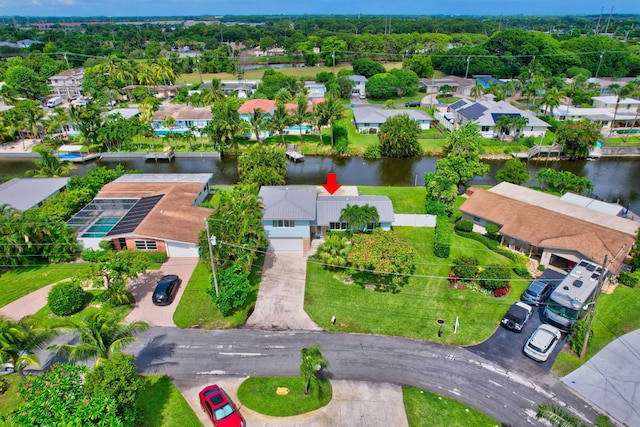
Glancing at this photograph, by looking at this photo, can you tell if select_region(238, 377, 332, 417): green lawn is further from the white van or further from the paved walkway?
the white van

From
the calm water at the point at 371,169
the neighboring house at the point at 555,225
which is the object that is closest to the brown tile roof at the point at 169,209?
the calm water at the point at 371,169

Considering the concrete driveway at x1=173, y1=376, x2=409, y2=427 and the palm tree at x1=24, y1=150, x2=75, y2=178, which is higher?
the palm tree at x1=24, y1=150, x2=75, y2=178

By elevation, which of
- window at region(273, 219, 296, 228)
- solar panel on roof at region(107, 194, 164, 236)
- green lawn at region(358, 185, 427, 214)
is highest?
window at region(273, 219, 296, 228)

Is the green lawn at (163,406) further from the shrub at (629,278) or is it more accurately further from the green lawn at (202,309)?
the shrub at (629,278)

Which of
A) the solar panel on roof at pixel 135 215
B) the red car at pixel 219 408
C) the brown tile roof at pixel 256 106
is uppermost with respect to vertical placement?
the brown tile roof at pixel 256 106

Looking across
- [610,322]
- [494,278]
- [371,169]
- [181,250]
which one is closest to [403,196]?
[371,169]

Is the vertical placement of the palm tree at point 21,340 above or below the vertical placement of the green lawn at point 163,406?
above

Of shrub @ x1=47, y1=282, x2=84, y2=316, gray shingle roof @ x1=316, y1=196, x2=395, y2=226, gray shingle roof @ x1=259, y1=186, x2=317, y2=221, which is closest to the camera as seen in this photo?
shrub @ x1=47, y1=282, x2=84, y2=316

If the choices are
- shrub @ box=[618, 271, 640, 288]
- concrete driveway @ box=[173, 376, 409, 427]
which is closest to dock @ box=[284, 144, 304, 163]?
concrete driveway @ box=[173, 376, 409, 427]

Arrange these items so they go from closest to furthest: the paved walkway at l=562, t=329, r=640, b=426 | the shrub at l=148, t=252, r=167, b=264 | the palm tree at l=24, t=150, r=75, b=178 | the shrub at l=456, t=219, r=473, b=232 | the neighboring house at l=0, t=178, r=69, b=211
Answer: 1. the paved walkway at l=562, t=329, r=640, b=426
2. the shrub at l=148, t=252, r=167, b=264
3. the shrub at l=456, t=219, r=473, b=232
4. the neighboring house at l=0, t=178, r=69, b=211
5. the palm tree at l=24, t=150, r=75, b=178
